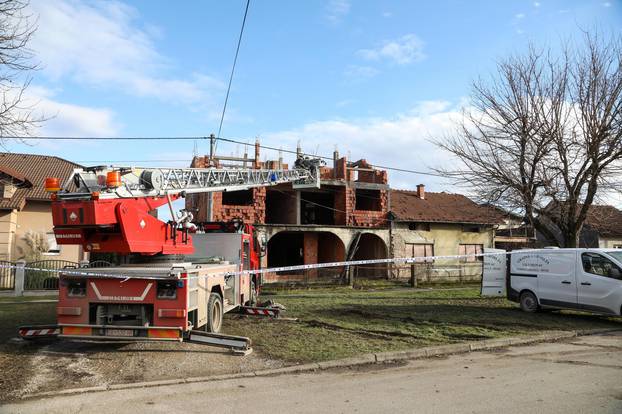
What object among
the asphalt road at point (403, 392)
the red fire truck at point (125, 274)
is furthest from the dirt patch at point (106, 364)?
the asphalt road at point (403, 392)

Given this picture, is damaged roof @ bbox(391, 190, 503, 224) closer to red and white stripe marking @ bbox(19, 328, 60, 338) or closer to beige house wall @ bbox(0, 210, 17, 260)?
beige house wall @ bbox(0, 210, 17, 260)

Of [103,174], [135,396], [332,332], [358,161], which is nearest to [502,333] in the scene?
[332,332]

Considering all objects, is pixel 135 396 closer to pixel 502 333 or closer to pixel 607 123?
pixel 502 333

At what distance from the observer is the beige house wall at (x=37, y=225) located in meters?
23.8

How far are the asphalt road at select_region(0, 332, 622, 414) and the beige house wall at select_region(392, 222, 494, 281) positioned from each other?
18.9 meters

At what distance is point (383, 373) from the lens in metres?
7.04

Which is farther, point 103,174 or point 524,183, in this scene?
point 524,183

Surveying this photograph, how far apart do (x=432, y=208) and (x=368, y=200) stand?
15.5 feet

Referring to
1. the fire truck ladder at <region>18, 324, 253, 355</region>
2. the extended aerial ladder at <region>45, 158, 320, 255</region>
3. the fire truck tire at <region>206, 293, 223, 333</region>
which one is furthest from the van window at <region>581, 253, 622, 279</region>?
the extended aerial ladder at <region>45, 158, 320, 255</region>

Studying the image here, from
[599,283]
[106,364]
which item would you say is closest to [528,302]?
[599,283]

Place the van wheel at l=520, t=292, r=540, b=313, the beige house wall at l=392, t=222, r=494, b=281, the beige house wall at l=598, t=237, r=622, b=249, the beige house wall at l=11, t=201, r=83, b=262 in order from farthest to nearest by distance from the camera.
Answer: the beige house wall at l=598, t=237, r=622, b=249
the beige house wall at l=392, t=222, r=494, b=281
the beige house wall at l=11, t=201, r=83, b=262
the van wheel at l=520, t=292, r=540, b=313

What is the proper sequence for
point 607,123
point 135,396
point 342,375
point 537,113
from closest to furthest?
point 135,396 < point 342,375 < point 607,123 < point 537,113

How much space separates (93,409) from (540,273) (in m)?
11.7

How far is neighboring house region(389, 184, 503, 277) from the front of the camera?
2859 centimetres
